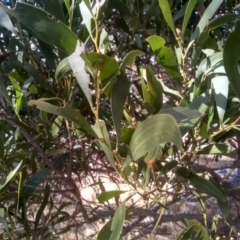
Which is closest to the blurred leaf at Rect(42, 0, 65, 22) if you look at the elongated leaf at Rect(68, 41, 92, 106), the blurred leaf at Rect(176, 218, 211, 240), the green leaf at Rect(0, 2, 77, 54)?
the green leaf at Rect(0, 2, 77, 54)

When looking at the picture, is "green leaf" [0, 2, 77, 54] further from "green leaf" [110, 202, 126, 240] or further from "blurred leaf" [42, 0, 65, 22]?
"green leaf" [110, 202, 126, 240]

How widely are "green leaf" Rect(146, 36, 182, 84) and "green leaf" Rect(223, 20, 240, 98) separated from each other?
0.10 m

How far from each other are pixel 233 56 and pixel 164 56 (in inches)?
4.9

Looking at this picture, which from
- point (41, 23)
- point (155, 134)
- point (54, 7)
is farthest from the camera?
point (54, 7)

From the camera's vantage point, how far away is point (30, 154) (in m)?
0.80

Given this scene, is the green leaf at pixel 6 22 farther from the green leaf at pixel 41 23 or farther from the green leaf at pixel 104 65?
the green leaf at pixel 104 65

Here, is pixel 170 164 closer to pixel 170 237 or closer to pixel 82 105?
pixel 82 105

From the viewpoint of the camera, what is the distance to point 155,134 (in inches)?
16.2

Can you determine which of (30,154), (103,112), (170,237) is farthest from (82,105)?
(170,237)

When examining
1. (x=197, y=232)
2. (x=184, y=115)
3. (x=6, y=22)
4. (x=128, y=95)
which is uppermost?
(x=6, y=22)

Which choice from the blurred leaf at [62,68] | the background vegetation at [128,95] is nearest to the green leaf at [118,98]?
the background vegetation at [128,95]

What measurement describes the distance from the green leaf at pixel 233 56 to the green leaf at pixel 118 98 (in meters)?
0.12

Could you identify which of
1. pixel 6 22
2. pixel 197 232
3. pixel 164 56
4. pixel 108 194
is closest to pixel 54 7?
pixel 6 22

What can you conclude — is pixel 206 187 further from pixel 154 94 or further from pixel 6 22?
pixel 6 22
